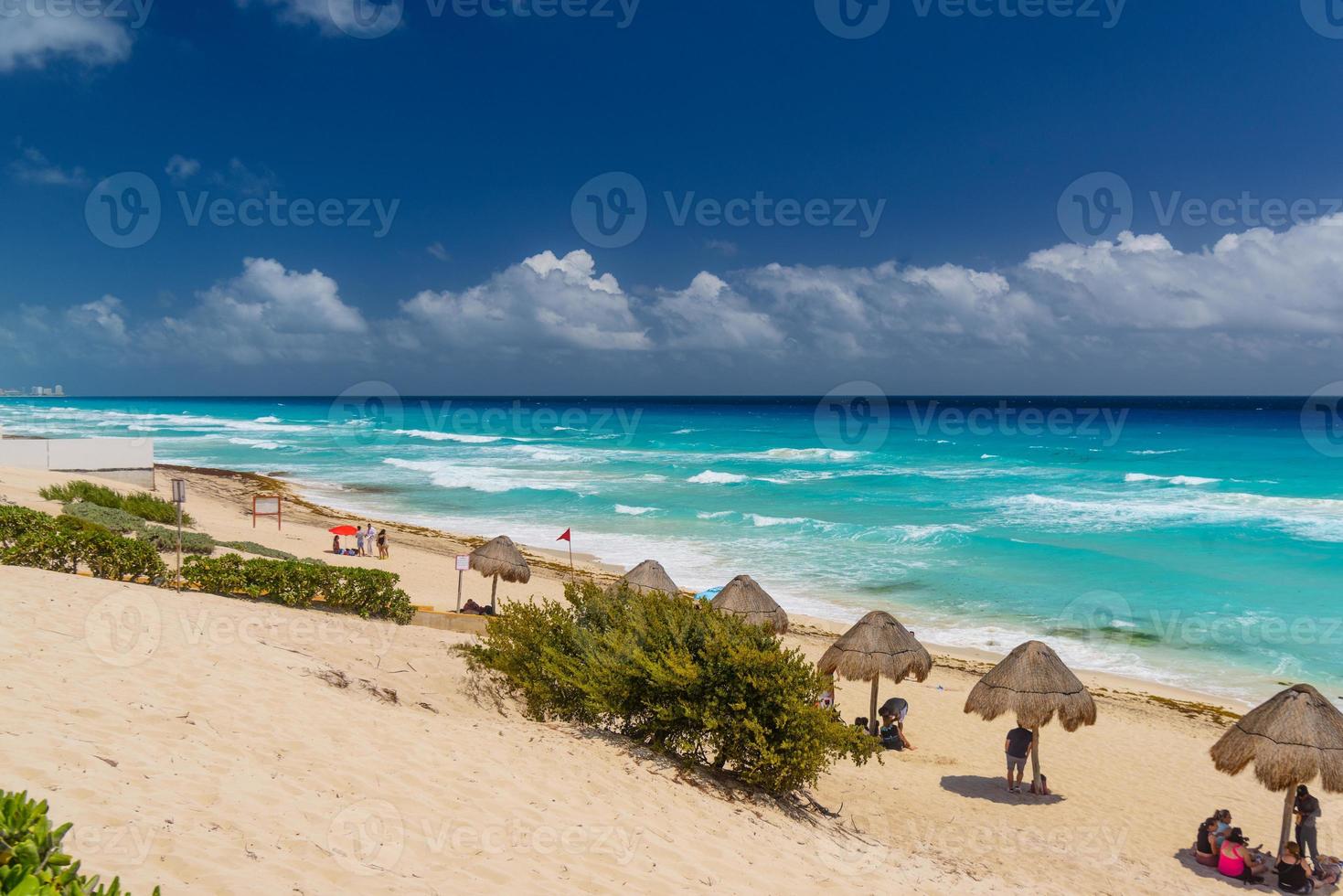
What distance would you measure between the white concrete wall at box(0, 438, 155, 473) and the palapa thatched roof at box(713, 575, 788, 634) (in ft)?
74.5

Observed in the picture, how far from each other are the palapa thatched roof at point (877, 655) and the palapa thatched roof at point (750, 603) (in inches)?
60.8

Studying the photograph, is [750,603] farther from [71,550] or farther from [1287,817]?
[71,550]

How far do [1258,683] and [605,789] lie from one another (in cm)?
1505

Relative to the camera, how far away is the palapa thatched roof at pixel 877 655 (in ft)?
38.4

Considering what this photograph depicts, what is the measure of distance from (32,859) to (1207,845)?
1069cm

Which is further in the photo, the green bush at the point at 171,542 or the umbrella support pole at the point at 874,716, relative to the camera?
the green bush at the point at 171,542

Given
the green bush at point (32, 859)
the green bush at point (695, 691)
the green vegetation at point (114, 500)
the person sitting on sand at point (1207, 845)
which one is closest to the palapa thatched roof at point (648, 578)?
the green bush at point (695, 691)

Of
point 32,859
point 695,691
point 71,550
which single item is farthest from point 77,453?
point 32,859

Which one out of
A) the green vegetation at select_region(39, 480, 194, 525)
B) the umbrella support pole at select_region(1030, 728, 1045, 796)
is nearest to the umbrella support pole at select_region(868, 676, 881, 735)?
the umbrella support pole at select_region(1030, 728, 1045, 796)

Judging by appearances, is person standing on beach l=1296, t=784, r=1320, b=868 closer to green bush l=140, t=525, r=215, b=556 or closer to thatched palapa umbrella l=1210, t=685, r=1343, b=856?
thatched palapa umbrella l=1210, t=685, r=1343, b=856

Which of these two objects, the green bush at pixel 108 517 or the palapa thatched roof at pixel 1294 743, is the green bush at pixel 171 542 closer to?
the green bush at pixel 108 517

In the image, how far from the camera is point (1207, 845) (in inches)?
352

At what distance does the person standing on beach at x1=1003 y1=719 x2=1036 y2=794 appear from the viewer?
10727mm

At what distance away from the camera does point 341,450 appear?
2598 inches
